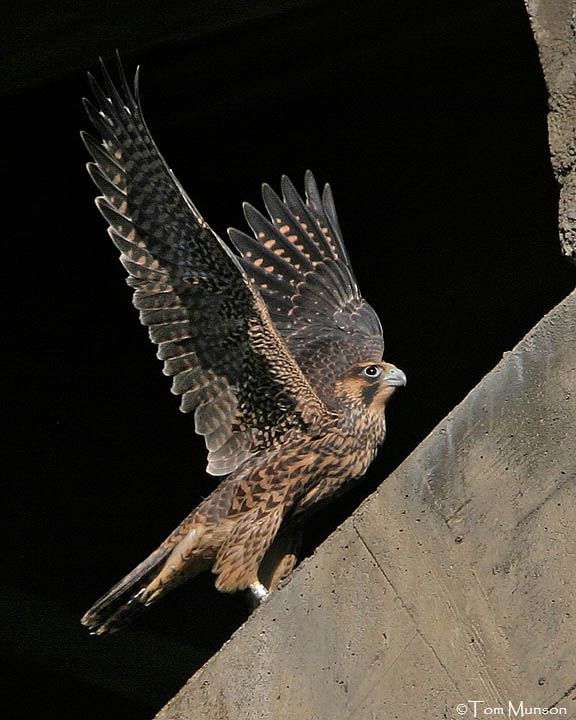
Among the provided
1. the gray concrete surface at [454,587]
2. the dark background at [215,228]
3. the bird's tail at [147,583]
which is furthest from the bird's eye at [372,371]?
the gray concrete surface at [454,587]

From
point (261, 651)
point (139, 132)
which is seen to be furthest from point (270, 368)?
point (261, 651)

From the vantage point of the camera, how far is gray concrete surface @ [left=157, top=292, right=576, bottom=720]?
2914 mm

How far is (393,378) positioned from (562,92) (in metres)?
1.24

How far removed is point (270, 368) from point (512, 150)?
54.3 inches

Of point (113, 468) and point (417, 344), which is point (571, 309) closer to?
point (417, 344)

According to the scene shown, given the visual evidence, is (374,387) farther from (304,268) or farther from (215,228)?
(215,228)

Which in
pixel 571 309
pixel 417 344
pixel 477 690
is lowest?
pixel 417 344

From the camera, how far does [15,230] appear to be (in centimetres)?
501

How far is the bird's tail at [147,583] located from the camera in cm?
403

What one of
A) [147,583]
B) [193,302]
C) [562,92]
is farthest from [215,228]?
[562,92]

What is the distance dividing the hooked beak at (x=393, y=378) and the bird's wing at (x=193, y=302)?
0.66ft

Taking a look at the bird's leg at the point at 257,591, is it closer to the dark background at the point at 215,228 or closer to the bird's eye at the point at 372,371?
the bird's eye at the point at 372,371

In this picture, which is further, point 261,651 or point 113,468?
point 113,468

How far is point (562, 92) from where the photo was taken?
3.13 m
